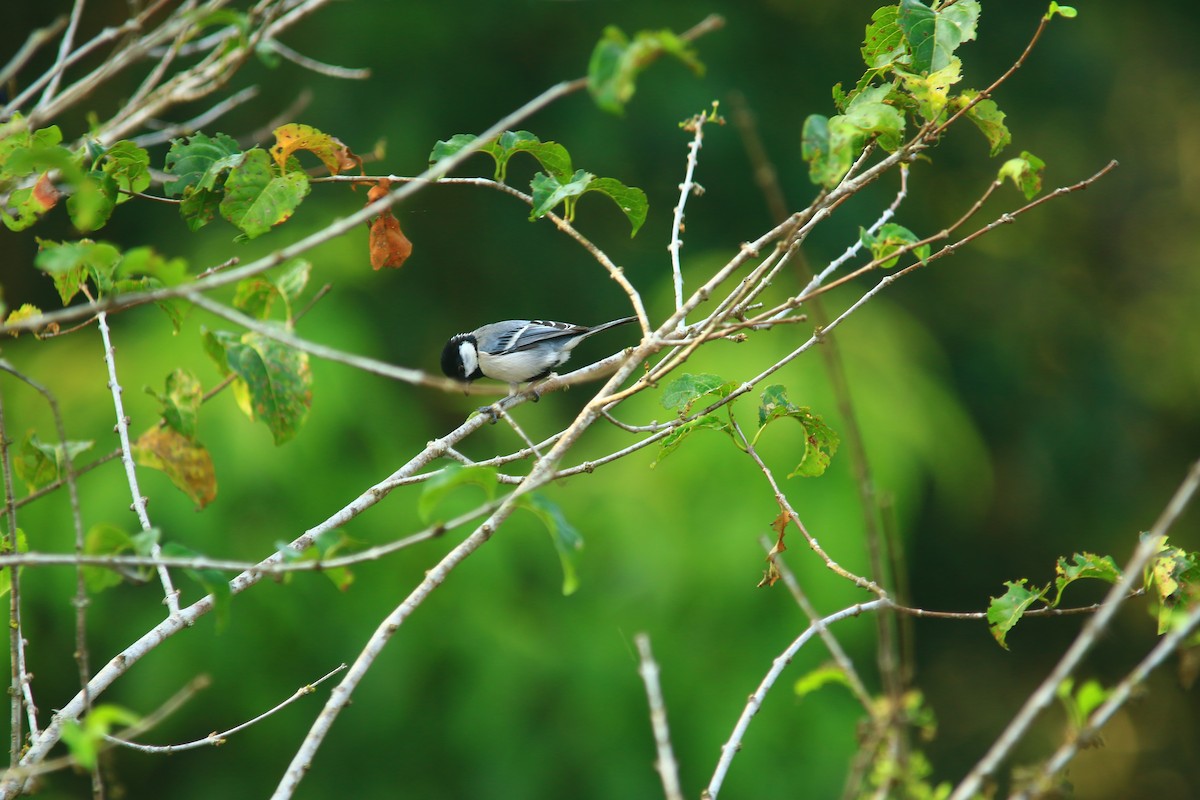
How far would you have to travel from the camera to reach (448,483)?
1446mm

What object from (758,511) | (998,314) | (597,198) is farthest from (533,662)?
(998,314)

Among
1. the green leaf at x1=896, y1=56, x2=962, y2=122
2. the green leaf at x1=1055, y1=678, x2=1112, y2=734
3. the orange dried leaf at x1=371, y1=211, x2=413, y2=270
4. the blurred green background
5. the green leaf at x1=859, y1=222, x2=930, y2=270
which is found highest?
the green leaf at x1=896, y1=56, x2=962, y2=122

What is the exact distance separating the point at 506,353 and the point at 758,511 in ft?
6.84

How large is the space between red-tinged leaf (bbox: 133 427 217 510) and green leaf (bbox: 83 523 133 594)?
1.13ft

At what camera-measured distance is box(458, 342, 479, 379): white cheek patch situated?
4.90m

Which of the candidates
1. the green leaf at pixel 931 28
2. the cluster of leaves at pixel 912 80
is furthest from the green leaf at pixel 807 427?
the green leaf at pixel 931 28

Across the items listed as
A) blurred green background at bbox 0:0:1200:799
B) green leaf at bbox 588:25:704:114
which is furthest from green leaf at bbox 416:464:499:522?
blurred green background at bbox 0:0:1200:799

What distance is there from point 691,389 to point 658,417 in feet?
13.4

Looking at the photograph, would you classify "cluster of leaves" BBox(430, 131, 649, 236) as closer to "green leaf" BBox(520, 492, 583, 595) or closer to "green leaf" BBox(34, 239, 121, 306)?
"green leaf" BBox(34, 239, 121, 306)

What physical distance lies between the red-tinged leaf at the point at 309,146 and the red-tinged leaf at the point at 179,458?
0.63 m

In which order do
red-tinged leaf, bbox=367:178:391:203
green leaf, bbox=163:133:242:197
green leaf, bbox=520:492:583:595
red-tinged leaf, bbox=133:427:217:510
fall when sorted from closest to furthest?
green leaf, bbox=520:492:583:595 < red-tinged leaf, bbox=133:427:217:510 < green leaf, bbox=163:133:242:197 < red-tinged leaf, bbox=367:178:391:203

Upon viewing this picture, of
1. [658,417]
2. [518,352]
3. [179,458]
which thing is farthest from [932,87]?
[658,417]

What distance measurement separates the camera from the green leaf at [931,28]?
2158 mm

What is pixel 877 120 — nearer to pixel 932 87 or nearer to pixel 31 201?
pixel 932 87
